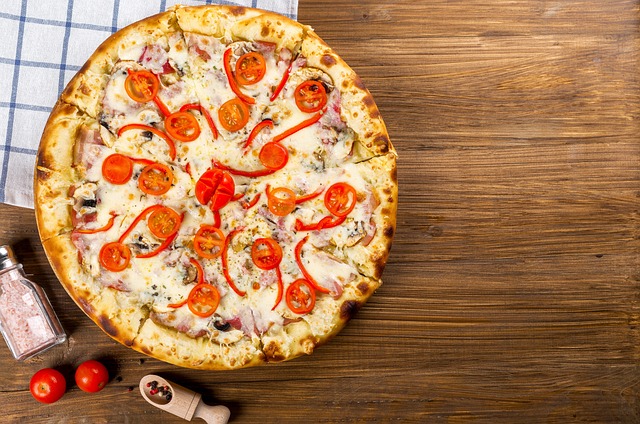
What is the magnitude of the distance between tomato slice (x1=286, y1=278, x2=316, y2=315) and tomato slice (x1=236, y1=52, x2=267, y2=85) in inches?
43.2

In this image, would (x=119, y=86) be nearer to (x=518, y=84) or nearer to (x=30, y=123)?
(x=30, y=123)

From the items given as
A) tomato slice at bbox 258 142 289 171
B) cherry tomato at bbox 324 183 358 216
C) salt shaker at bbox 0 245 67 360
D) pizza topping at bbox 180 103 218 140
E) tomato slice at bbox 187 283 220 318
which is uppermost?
pizza topping at bbox 180 103 218 140

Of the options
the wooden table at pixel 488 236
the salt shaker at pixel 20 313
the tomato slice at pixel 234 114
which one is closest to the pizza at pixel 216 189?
the tomato slice at pixel 234 114

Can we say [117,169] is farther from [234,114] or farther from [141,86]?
[234,114]

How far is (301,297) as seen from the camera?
333 cm

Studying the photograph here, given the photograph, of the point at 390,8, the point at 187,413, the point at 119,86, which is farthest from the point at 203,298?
the point at 390,8

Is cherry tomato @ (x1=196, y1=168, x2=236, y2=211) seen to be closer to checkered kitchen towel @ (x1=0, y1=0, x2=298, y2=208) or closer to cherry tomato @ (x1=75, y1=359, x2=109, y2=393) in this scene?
checkered kitchen towel @ (x1=0, y1=0, x2=298, y2=208)

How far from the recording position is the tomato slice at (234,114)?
337cm

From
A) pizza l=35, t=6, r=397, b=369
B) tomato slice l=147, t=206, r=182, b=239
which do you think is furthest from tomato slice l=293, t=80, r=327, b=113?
tomato slice l=147, t=206, r=182, b=239

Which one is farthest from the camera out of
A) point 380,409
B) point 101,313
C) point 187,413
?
point 380,409

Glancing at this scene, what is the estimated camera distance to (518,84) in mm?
3967

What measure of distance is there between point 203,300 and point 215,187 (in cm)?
60

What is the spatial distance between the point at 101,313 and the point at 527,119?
9.06ft

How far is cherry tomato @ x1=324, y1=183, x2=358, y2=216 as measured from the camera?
332 centimetres
